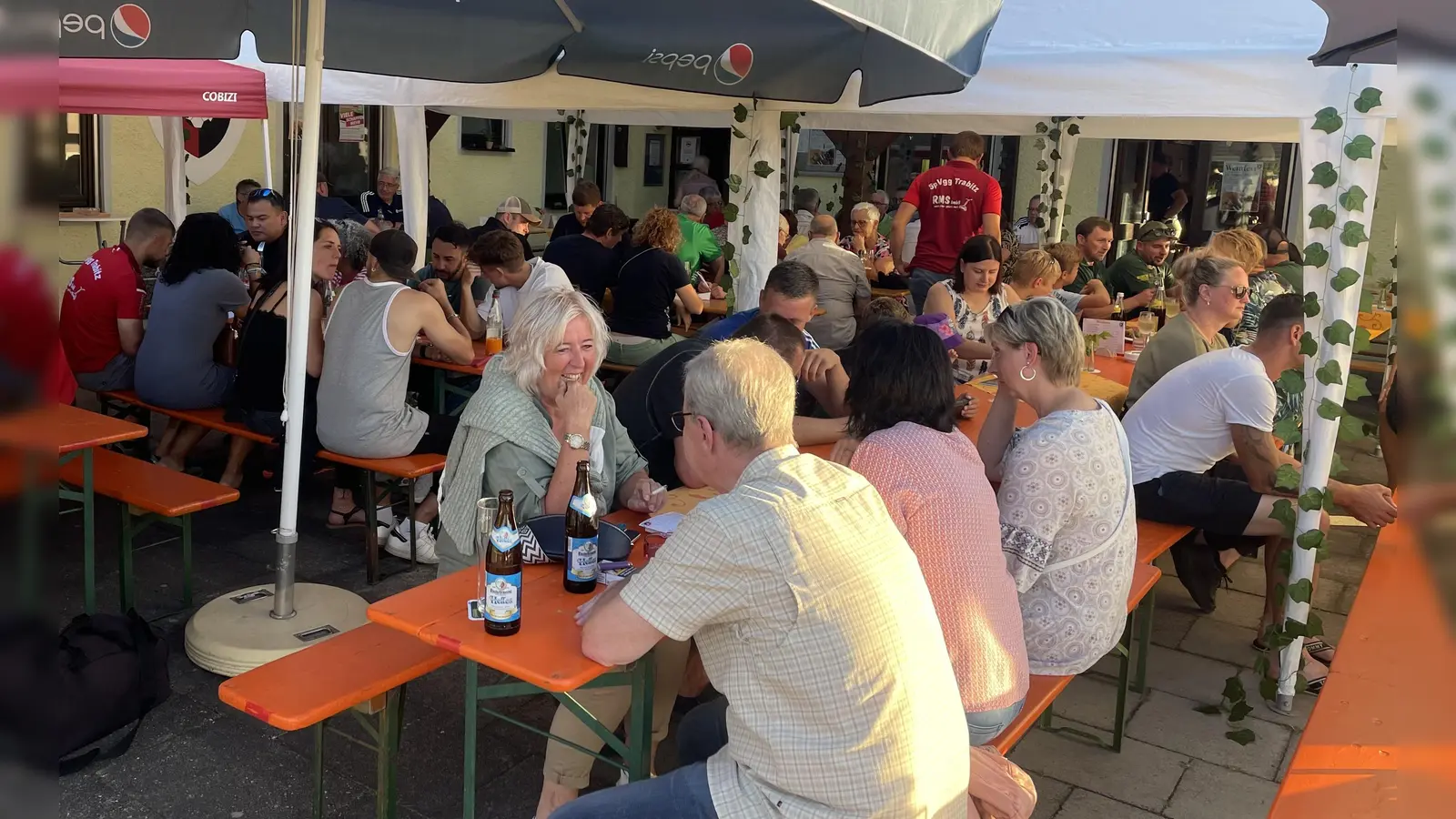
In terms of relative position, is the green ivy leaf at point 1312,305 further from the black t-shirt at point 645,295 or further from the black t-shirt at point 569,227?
the black t-shirt at point 569,227

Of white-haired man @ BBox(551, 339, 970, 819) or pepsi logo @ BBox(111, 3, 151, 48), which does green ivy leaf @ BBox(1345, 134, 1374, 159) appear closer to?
white-haired man @ BBox(551, 339, 970, 819)

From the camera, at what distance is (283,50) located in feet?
14.6

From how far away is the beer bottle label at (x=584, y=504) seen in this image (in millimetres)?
2557

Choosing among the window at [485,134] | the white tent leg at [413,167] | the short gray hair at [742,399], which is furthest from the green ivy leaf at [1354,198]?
the window at [485,134]

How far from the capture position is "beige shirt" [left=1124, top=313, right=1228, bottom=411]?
4.80 m

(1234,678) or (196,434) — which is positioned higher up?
(196,434)

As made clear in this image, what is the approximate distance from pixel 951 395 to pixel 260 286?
3376 mm

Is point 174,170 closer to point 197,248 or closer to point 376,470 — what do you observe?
point 197,248

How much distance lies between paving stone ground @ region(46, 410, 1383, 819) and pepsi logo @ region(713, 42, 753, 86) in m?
2.44

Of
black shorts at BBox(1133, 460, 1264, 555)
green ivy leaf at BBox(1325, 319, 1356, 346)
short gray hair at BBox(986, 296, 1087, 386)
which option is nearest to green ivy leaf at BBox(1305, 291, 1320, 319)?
green ivy leaf at BBox(1325, 319, 1356, 346)

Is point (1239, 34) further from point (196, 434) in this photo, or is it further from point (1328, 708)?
point (196, 434)

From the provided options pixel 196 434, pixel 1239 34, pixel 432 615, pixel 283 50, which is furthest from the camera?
pixel 196 434

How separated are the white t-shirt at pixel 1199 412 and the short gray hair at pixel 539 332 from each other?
2170 millimetres

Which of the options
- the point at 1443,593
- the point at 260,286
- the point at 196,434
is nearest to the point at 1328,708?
the point at 1443,593
